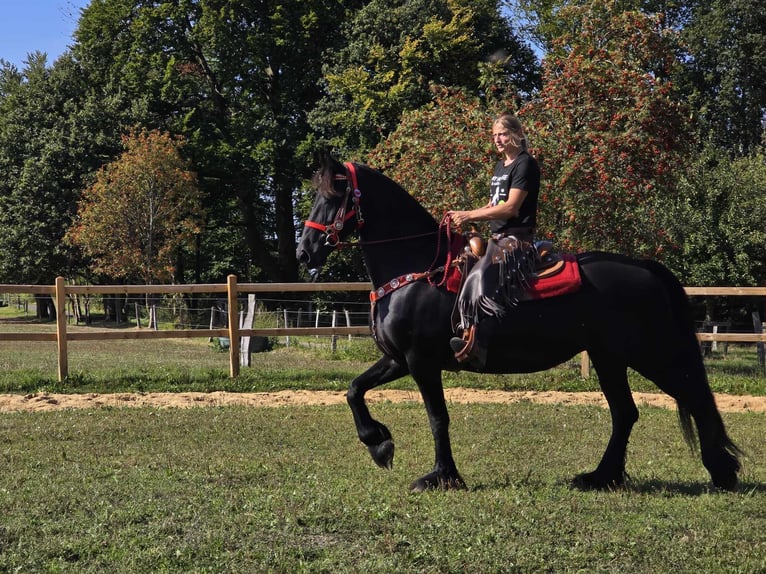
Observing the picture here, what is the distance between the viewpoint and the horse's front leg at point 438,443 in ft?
19.4

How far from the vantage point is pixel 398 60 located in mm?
27375

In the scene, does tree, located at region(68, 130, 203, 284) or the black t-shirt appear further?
tree, located at region(68, 130, 203, 284)

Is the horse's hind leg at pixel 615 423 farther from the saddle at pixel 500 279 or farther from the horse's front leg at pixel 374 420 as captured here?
the horse's front leg at pixel 374 420

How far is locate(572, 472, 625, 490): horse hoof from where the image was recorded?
5.95 meters

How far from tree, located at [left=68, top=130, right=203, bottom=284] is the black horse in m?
26.4

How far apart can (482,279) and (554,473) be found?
2.02 m

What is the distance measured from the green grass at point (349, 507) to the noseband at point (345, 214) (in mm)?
1833

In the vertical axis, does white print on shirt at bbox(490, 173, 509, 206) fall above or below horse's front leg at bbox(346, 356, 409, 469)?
above

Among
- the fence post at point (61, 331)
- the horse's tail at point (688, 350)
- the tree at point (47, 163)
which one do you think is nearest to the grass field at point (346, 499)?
the horse's tail at point (688, 350)

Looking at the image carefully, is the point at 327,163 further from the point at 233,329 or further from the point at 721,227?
the point at 721,227

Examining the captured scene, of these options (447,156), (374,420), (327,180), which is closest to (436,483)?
(374,420)

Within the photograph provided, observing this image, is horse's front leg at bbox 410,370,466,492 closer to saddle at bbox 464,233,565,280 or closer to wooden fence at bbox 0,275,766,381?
saddle at bbox 464,233,565,280

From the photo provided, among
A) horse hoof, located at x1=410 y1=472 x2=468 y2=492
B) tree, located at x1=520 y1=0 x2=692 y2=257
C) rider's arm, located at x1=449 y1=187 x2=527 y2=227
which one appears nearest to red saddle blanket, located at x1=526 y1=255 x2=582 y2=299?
rider's arm, located at x1=449 y1=187 x2=527 y2=227

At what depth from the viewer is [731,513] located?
5184mm
